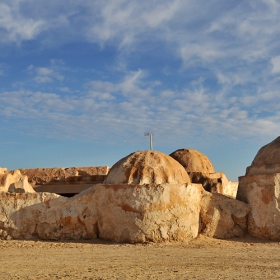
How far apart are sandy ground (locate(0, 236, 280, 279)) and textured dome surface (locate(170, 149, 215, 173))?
5483mm

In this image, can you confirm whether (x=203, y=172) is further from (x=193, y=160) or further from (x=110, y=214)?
(x=110, y=214)

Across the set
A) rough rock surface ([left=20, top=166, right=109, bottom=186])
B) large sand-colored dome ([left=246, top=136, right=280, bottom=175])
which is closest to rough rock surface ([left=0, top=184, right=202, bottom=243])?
large sand-colored dome ([left=246, top=136, right=280, bottom=175])

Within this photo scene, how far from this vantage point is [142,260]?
7.54 meters

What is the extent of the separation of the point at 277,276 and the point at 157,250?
9.67 ft

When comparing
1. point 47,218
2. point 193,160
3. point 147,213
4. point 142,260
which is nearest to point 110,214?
point 147,213

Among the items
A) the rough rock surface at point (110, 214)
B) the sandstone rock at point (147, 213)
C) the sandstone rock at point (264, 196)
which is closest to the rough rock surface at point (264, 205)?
the sandstone rock at point (264, 196)

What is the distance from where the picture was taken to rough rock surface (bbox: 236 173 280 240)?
9836mm

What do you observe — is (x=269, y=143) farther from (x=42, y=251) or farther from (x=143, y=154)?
(x=42, y=251)

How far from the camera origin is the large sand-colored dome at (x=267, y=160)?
10.3 meters

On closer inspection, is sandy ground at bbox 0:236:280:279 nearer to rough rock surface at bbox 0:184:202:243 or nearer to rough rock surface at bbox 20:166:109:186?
rough rock surface at bbox 0:184:202:243

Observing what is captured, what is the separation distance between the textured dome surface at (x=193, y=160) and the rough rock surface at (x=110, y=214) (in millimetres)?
5083

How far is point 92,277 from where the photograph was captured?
617cm

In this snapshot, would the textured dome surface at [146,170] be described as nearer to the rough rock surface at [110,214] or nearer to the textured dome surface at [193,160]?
the rough rock surface at [110,214]

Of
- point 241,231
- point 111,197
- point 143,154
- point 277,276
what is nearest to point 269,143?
point 241,231
